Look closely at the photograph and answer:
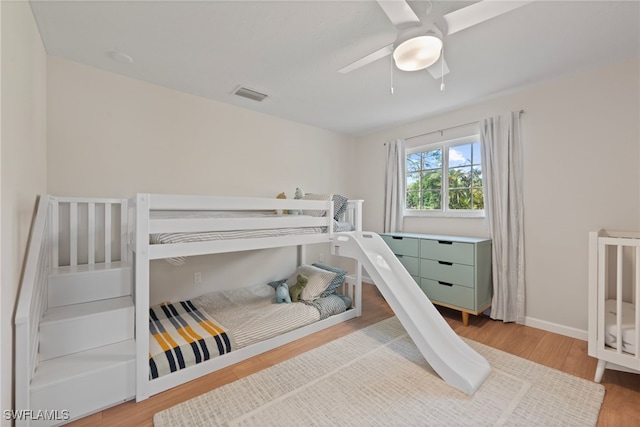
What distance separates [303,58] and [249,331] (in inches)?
89.1

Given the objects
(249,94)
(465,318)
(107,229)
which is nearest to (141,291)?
(107,229)

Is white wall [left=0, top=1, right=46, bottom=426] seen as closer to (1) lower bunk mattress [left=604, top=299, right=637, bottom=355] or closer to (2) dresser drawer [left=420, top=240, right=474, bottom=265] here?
(2) dresser drawer [left=420, top=240, right=474, bottom=265]

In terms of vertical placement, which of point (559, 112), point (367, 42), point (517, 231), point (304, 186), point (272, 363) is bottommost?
point (272, 363)

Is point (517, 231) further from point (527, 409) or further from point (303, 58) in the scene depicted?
point (303, 58)

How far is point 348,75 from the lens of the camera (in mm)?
2471

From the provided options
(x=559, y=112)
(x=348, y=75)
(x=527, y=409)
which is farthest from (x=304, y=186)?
(x=527, y=409)

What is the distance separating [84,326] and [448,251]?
121 inches

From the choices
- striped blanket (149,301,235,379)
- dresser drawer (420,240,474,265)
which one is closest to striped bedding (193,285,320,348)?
striped blanket (149,301,235,379)

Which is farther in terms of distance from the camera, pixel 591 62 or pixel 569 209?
pixel 569 209

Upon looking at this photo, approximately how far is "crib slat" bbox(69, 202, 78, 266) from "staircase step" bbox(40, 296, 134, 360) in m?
0.54

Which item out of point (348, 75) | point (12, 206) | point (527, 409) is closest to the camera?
point (12, 206)

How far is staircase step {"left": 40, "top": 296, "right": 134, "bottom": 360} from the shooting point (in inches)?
63.8

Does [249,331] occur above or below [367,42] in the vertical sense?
below

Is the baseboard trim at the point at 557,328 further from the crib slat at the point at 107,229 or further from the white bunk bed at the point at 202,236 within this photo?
the crib slat at the point at 107,229
